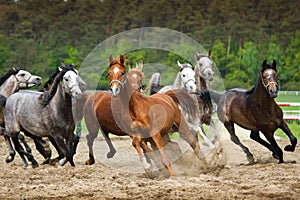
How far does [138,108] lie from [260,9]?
45.5m

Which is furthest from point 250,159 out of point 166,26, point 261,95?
point 166,26

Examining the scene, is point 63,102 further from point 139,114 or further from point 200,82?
point 200,82

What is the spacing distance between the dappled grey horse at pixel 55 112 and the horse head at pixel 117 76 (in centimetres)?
157

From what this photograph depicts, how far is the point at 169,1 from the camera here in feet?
180

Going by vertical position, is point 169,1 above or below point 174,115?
above

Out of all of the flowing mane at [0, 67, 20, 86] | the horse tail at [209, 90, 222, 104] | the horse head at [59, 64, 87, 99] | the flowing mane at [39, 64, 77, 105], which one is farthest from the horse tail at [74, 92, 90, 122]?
the horse tail at [209, 90, 222, 104]

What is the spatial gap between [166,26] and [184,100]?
134 ft

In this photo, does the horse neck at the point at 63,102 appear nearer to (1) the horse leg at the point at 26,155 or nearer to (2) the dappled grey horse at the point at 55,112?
(2) the dappled grey horse at the point at 55,112

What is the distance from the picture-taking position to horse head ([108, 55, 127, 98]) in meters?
7.54

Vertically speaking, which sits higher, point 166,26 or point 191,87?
point 166,26

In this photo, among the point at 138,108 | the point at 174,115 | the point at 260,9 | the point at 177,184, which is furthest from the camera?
the point at 260,9

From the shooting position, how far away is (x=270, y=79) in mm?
9477

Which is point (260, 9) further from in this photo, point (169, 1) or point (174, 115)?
point (174, 115)

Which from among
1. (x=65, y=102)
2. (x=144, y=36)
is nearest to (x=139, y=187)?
(x=65, y=102)
